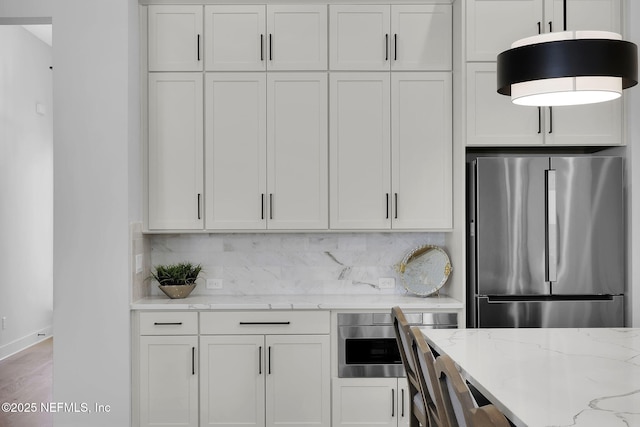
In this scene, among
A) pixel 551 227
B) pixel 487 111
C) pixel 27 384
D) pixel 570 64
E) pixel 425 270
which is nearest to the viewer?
pixel 570 64

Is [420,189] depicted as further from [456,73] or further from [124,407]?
[124,407]

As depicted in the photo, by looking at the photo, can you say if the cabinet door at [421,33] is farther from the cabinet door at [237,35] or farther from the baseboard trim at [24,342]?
the baseboard trim at [24,342]

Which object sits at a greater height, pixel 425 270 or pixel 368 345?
pixel 425 270

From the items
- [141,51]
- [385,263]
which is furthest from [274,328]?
[141,51]

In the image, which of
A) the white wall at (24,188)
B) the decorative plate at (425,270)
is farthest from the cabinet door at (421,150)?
the white wall at (24,188)

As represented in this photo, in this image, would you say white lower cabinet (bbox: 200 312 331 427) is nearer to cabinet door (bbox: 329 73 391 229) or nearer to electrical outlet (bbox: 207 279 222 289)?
electrical outlet (bbox: 207 279 222 289)

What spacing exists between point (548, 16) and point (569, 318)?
6.05 ft

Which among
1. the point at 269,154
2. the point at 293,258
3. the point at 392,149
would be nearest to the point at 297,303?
the point at 293,258

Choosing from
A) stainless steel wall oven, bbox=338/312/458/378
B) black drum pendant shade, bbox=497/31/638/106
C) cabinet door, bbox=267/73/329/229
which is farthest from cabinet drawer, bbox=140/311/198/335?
black drum pendant shade, bbox=497/31/638/106

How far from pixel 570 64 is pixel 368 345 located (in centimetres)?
207

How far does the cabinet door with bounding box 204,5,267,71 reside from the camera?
364 centimetres

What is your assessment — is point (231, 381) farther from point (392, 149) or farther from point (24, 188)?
point (24, 188)

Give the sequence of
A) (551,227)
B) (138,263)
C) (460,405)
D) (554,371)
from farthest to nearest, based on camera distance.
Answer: (138,263) → (551,227) → (554,371) → (460,405)

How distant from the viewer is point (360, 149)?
3645 mm
